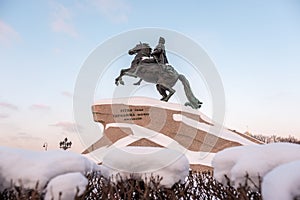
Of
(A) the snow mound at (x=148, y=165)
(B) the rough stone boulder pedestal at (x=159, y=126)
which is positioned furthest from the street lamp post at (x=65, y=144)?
(A) the snow mound at (x=148, y=165)

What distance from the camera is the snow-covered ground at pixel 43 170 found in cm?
226

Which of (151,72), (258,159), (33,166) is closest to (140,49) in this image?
(151,72)

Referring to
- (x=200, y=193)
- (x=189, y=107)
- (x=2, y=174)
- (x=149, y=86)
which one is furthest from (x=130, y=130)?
(x=2, y=174)

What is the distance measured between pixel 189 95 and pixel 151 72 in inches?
64.1

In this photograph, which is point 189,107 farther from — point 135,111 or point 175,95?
point 135,111

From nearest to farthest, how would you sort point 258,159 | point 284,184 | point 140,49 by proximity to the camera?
point 284,184 → point 258,159 → point 140,49

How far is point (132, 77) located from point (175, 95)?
63.5 inches

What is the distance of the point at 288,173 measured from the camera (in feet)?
6.00

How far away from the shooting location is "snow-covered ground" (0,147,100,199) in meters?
2.26

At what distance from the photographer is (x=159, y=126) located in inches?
431

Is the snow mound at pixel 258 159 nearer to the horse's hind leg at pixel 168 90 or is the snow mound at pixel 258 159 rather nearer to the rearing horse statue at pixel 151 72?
the rearing horse statue at pixel 151 72

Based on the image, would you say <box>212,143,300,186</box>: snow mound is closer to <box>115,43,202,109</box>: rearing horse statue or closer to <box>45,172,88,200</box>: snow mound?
<box>45,172,88,200</box>: snow mound

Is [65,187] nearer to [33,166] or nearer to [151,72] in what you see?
[33,166]

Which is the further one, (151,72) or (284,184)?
(151,72)
